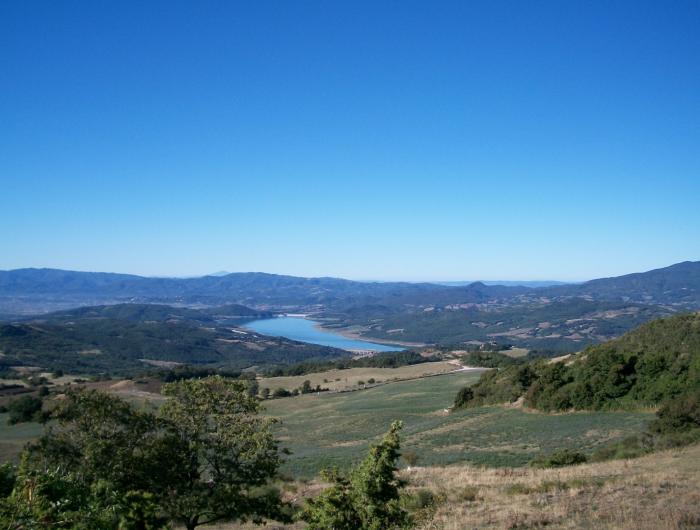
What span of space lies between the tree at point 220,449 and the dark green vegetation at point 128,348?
401 feet

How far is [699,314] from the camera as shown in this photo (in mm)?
48812

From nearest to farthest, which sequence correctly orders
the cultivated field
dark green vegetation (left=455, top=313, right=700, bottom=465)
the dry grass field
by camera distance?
the dry grass field → dark green vegetation (left=455, top=313, right=700, bottom=465) → the cultivated field

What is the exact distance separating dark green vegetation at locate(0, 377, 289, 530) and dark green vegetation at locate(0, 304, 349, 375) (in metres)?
122

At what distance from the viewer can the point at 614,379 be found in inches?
1383

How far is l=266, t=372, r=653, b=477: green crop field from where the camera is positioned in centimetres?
2486

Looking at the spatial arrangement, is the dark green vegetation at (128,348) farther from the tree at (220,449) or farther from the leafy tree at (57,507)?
the leafy tree at (57,507)

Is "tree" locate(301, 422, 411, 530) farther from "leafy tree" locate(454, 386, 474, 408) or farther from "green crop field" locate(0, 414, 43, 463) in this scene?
"leafy tree" locate(454, 386, 474, 408)

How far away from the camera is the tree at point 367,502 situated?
8312mm

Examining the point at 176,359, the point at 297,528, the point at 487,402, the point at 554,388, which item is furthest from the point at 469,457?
the point at 176,359

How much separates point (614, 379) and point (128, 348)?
15613cm

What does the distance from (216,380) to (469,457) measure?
1512 cm

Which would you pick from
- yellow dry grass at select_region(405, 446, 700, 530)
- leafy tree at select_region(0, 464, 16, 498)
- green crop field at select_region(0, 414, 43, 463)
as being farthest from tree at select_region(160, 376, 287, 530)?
green crop field at select_region(0, 414, 43, 463)

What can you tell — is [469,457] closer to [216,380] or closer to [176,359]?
[216,380]

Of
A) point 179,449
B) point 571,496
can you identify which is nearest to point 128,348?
point 179,449
